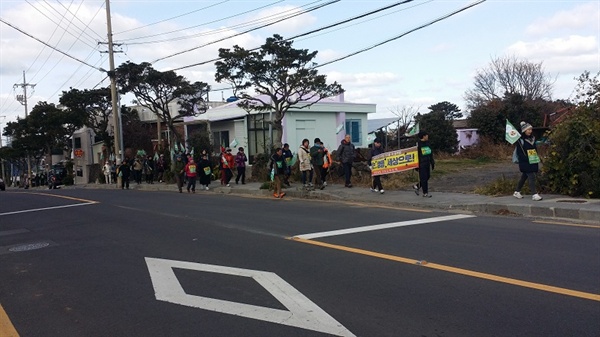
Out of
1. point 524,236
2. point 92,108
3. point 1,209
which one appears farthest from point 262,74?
point 92,108

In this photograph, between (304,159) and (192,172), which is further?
(192,172)

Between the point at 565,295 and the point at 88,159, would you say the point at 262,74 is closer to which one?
the point at 565,295

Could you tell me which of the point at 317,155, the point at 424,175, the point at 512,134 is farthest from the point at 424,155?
the point at 317,155

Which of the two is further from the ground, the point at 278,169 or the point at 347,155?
the point at 347,155

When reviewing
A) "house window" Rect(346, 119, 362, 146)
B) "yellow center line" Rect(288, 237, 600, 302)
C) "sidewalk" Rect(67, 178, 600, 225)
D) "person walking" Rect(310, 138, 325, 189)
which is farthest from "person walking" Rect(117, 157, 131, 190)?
"yellow center line" Rect(288, 237, 600, 302)

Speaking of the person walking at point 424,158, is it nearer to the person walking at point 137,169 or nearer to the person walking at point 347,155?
the person walking at point 347,155

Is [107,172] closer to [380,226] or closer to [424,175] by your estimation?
[424,175]

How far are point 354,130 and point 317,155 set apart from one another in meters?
15.0

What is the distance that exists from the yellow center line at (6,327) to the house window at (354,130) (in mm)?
26574

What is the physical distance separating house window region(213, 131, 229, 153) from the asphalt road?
19.5 metres

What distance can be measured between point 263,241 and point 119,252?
7.77ft

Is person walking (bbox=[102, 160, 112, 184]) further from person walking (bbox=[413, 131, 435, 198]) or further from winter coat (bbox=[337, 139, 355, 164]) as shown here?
person walking (bbox=[413, 131, 435, 198])

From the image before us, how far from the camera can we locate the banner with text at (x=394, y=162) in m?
15.1

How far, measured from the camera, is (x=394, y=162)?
15375mm
